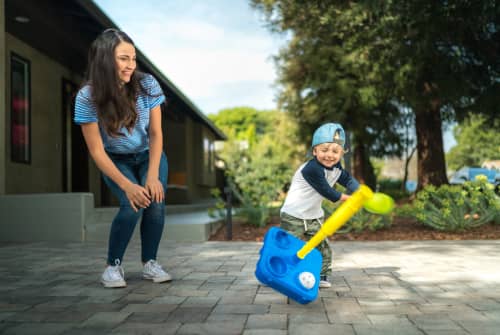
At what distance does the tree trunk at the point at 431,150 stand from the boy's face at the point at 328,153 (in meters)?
10.4

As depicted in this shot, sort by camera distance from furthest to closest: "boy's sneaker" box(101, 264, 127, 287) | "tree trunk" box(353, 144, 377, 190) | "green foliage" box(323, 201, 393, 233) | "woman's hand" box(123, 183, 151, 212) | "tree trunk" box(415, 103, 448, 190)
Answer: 1. "tree trunk" box(353, 144, 377, 190)
2. "tree trunk" box(415, 103, 448, 190)
3. "green foliage" box(323, 201, 393, 233)
4. "boy's sneaker" box(101, 264, 127, 287)
5. "woman's hand" box(123, 183, 151, 212)

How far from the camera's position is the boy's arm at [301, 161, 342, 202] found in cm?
299

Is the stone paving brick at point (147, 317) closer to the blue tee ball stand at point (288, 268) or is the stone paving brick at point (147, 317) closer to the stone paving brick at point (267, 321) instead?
the stone paving brick at point (267, 321)

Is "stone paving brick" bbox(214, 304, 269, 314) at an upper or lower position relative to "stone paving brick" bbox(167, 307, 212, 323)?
lower

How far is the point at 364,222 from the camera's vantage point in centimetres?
683

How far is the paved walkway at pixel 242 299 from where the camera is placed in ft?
7.54

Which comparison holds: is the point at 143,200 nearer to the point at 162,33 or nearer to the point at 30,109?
the point at 30,109

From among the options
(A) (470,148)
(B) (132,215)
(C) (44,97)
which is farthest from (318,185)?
(A) (470,148)

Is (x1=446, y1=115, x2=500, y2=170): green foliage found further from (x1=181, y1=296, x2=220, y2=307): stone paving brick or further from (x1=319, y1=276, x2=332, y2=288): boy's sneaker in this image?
(x1=181, y1=296, x2=220, y2=307): stone paving brick

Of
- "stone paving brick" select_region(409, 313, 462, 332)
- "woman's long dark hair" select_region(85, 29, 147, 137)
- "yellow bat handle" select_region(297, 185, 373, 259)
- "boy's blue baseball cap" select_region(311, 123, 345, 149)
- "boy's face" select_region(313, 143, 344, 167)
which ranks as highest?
"woman's long dark hair" select_region(85, 29, 147, 137)

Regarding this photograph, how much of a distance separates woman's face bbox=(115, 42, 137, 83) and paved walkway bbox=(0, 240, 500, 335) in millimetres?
1384

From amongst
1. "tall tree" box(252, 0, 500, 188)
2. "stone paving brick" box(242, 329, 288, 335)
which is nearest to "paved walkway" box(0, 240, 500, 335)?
"stone paving brick" box(242, 329, 288, 335)

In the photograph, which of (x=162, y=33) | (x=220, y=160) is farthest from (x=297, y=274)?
(x=220, y=160)

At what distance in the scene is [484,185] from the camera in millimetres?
6578
